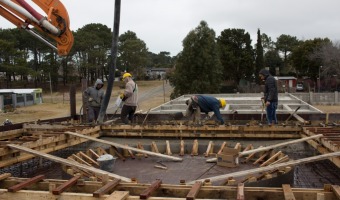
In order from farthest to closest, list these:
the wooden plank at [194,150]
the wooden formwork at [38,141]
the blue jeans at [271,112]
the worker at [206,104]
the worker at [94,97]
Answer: the worker at [94,97], the worker at [206,104], the blue jeans at [271,112], the wooden plank at [194,150], the wooden formwork at [38,141]

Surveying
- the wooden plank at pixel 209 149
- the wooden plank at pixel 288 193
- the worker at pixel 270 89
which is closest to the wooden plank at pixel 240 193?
the wooden plank at pixel 288 193

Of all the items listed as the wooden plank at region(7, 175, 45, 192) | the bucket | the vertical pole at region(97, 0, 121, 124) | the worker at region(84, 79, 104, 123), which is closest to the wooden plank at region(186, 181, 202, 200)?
the wooden plank at region(7, 175, 45, 192)

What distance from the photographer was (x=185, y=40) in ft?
91.6

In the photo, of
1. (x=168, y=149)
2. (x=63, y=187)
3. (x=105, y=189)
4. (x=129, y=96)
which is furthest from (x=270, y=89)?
(x=63, y=187)

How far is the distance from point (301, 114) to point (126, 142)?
4.85m

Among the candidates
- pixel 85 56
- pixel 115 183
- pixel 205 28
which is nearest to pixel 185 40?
pixel 205 28

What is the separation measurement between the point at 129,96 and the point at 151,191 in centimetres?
499

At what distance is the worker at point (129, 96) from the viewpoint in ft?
25.5

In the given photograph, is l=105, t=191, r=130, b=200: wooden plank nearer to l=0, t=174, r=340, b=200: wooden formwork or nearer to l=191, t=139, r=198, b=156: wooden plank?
l=0, t=174, r=340, b=200: wooden formwork

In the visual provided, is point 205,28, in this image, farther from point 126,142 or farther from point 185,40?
point 126,142

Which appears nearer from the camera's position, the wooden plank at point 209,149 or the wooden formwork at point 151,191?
the wooden formwork at point 151,191

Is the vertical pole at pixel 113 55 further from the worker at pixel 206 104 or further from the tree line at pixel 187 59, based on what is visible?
the tree line at pixel 187 59

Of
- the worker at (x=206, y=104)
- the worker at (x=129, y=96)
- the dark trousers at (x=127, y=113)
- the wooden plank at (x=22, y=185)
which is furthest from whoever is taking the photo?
the dark trousers at (x=127, y=113)

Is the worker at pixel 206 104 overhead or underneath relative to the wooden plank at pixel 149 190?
overhead
